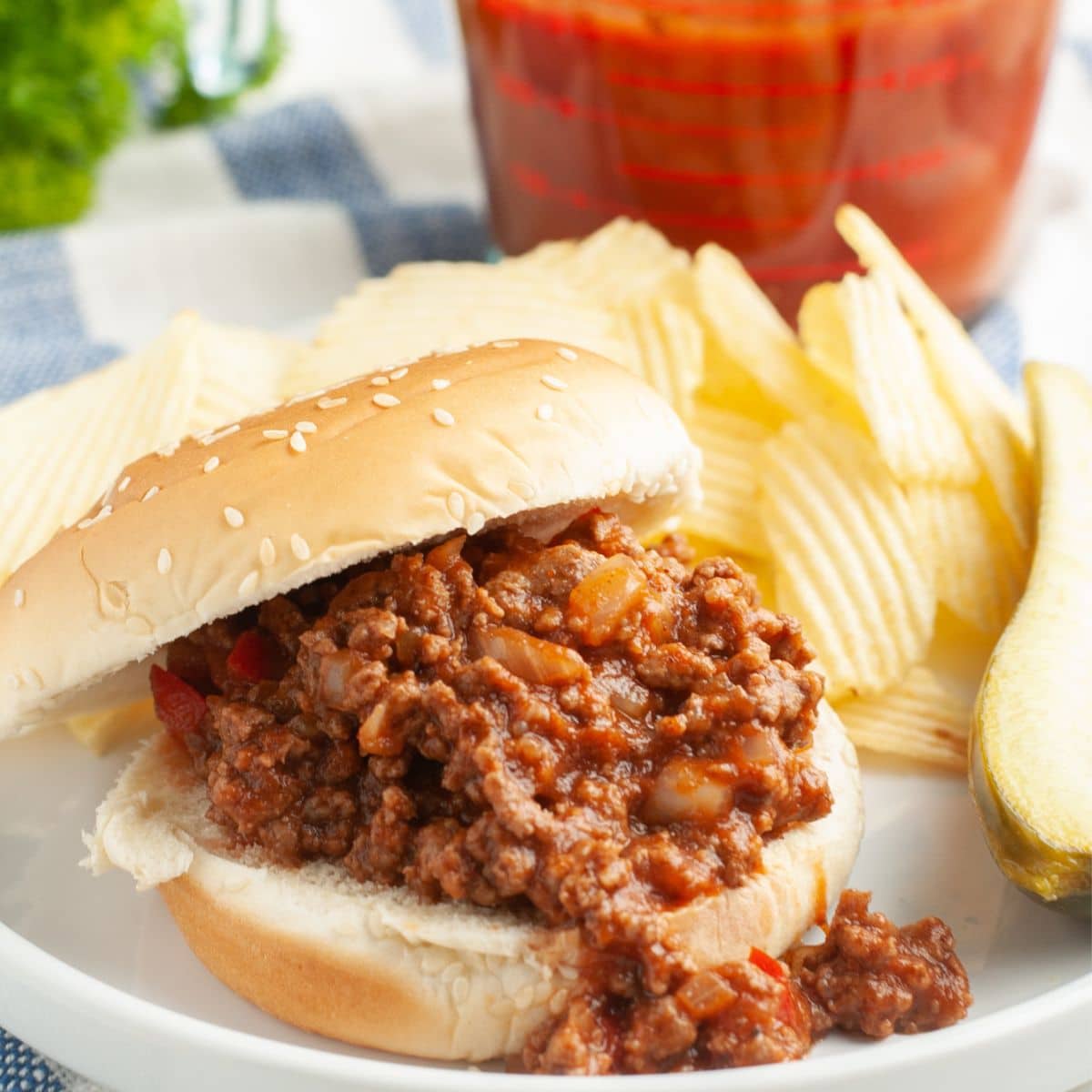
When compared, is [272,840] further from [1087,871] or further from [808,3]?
[808,3]

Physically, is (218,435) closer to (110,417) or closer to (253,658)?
(253,658)

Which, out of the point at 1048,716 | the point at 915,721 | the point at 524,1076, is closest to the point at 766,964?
the point at 524,1076

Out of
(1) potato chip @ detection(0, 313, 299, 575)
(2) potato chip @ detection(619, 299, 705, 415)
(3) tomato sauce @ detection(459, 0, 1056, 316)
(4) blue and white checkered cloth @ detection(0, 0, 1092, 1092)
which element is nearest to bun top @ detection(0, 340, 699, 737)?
(1) potato chip @ detection(0, 313, 299, 575)

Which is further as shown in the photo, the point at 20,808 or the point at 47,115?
the point at 47,115

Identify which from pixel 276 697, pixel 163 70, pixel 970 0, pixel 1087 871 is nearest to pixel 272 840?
pixel 276 697

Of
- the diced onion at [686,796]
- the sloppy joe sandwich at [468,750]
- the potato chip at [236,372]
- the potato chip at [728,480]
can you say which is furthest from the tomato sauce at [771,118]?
the diced onion at [686,796]

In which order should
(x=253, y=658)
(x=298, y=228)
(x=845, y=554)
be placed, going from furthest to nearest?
(x=298, y=228) → (x=845, y=554) → (x=253, y=658)

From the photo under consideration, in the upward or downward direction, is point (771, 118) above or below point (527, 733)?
above
